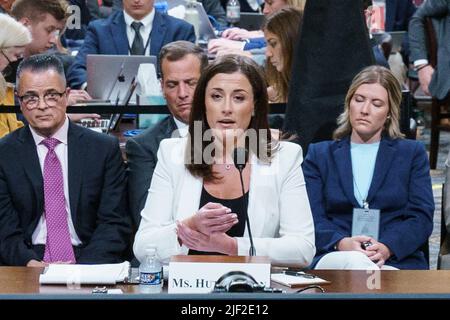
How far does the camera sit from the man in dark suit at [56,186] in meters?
4.87

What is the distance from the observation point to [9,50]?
20.6 feet

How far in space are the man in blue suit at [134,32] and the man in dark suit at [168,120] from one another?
271cm

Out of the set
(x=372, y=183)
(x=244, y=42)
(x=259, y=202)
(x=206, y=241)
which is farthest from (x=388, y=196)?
(x=244, y=42)

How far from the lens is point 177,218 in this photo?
434 cm

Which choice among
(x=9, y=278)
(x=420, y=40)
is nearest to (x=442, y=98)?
(x=420, y=40)

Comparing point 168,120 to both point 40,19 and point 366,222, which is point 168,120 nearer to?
point 366,222

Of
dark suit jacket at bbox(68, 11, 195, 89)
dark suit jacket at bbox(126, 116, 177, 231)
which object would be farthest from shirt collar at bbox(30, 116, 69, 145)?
dark suit jacket at bbox(68, 11, 195, 89)

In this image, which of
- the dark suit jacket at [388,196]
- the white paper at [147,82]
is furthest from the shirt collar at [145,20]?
the dark suit jacket at [388,196]

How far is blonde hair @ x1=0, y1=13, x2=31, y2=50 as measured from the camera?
5819 mm

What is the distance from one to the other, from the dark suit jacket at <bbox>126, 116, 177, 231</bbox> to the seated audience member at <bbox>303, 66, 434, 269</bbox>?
27.1 inches

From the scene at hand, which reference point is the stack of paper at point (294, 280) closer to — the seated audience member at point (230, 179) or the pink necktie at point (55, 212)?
the seated audience member at point (230, 179)

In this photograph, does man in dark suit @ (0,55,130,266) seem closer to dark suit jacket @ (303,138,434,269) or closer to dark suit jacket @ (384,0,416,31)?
dark suit jacket @ (303,138,434,269)
